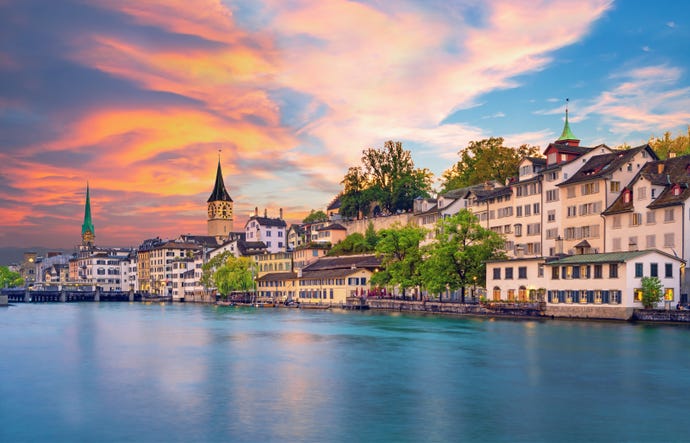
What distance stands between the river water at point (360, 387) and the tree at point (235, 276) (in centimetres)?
7488

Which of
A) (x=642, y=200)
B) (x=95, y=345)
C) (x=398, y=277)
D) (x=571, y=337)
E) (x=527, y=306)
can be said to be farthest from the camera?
(x=398, y=277)

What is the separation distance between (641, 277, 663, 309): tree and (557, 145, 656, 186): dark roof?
48.9ft

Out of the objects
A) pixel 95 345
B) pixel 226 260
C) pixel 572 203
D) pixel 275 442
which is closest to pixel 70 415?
pixel 275 442

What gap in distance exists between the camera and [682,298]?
194ft

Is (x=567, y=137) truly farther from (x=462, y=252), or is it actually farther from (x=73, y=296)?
(x=73, y=296)

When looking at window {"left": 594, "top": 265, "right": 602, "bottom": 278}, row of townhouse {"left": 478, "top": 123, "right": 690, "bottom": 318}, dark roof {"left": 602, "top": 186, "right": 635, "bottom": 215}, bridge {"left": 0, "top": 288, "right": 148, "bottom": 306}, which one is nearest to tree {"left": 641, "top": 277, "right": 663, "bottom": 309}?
row of townhouse {"left": 478, "top": 123, "right": 690, "bottom": 318}

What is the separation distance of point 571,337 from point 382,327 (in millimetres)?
20952

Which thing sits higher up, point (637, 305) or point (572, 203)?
point (572, 203)

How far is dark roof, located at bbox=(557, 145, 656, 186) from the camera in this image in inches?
2719

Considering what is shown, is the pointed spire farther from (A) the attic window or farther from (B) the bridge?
(B) the bridge

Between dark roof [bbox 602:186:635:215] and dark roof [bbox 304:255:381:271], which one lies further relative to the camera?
dark roof [bbox 304:255:381:271]

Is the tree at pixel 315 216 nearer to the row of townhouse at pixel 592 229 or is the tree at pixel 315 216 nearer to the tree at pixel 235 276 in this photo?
the tree at pixel 235 276

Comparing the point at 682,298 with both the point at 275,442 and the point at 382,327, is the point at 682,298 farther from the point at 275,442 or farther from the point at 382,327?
the point at 275,442

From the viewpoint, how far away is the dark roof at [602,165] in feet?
227
